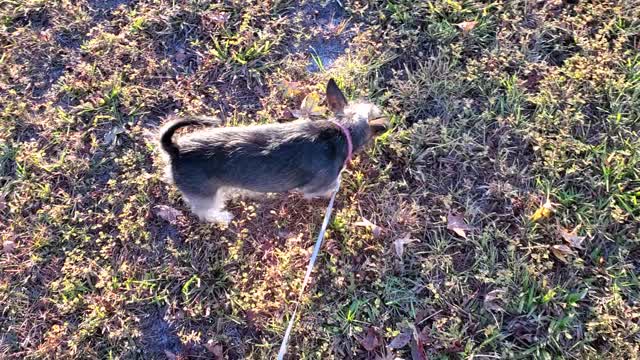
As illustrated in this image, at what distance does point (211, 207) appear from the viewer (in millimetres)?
3840

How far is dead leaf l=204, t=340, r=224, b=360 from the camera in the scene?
12.3 ft

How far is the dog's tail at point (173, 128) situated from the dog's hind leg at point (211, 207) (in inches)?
16.8

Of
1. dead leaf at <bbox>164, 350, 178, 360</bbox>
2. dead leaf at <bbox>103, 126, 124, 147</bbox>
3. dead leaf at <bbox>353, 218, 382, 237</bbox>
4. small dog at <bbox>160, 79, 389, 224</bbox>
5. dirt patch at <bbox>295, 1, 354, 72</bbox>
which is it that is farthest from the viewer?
dirt patch at <bbox>295, 1, 354, 72</bbox>

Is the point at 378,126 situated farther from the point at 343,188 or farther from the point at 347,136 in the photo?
the point at 343,188

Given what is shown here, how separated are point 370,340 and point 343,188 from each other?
4.08ft

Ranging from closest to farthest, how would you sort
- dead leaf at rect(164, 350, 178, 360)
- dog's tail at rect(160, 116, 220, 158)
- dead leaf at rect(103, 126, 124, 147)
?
dog's tail at rect(160, 116, 220, 158) → dead leaf at rect(164, 350, 178, 360) → dead leaf at rect(103, 126, 124, 147)

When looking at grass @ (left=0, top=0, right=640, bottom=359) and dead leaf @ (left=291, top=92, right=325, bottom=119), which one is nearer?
grass @ (left=0, top=0, right=640, bottom=359)

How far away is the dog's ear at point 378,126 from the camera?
146 inches

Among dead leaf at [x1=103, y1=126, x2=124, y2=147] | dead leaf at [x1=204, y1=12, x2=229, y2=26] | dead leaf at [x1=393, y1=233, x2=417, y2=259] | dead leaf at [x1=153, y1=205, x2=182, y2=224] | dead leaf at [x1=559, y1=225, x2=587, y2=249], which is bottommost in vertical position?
dead leaf at [x1=559, y1=225, x2=587, y2=249]

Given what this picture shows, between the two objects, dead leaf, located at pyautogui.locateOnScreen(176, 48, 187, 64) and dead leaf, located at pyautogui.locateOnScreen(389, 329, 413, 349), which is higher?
dead leaf, located at pyautogui.locateOnScreen(176, 48, 187, 64)

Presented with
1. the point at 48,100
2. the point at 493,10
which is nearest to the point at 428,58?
the point at 493,10

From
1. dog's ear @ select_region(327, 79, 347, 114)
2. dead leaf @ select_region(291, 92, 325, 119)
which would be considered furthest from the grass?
dog's ear @ select_region(327, 79, 347, 114)

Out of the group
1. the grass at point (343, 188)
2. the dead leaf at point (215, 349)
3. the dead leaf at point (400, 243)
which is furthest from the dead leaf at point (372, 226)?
the dead leaf at point (215, 349)

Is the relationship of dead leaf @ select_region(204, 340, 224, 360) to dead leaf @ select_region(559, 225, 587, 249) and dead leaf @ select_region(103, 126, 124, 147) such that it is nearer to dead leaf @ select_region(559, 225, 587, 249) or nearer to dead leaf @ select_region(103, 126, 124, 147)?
dead leaf @ select_region(103, 126, 124, 147)
